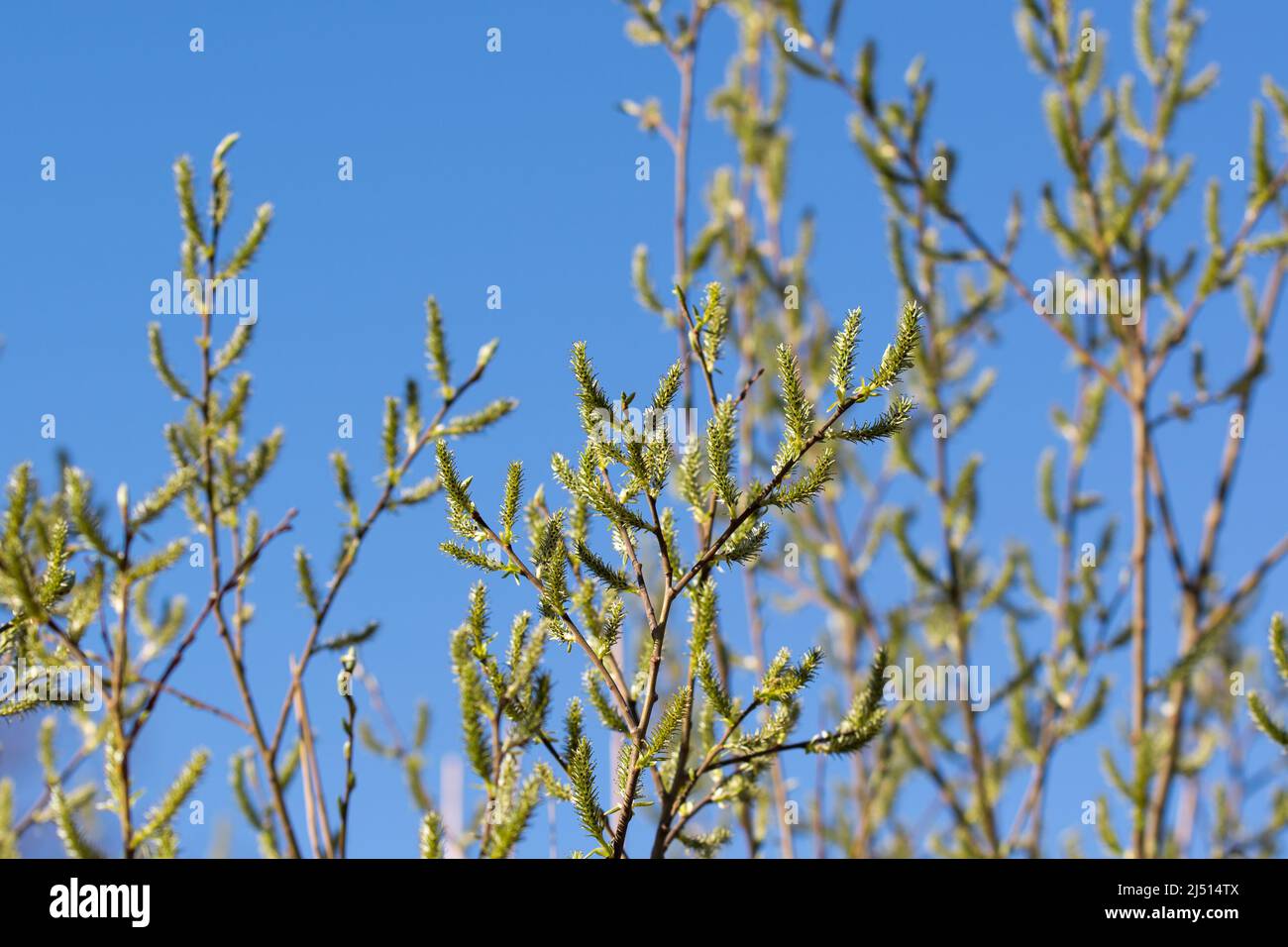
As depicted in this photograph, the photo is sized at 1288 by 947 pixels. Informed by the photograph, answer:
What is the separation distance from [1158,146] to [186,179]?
3044mm

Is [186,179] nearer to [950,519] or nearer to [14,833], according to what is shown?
[14,833]

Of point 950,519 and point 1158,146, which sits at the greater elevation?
point 1158,146

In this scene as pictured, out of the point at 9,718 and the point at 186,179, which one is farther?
the point at 186,179

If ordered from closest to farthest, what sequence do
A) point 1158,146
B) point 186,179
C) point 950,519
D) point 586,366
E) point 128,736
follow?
→ point 586,366 < point 128,736 < point 186,179 < point 950,519 < point 1158,146
